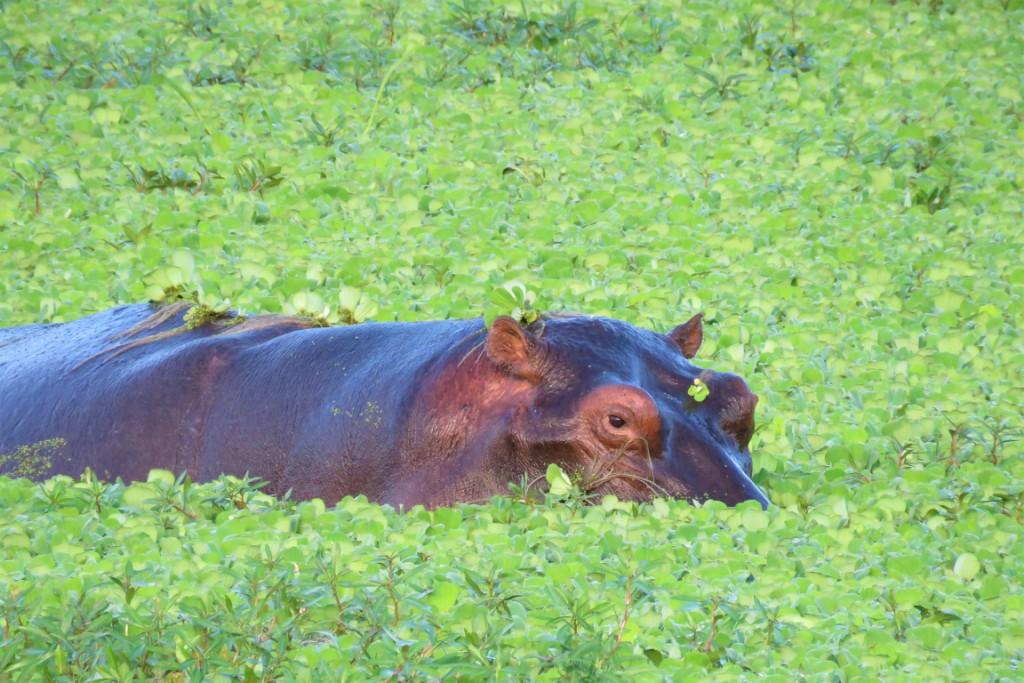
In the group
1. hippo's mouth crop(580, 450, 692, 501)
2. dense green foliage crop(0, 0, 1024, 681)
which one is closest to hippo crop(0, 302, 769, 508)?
hippo's mouth crop(580, 450, 692, 501)

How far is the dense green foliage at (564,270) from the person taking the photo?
400 cm

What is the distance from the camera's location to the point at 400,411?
4.99 metres

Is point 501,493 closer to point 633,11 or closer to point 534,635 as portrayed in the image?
point 534,635

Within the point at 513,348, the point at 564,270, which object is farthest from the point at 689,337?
the point at 564,270

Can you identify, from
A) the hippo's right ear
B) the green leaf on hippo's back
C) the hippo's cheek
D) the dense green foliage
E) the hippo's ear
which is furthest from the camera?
the hippo's ear

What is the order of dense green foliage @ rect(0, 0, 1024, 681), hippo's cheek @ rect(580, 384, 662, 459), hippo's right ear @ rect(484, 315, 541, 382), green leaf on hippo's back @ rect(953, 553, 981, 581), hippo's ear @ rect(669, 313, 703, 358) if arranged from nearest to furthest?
dense green foliage @ rect(0, 0, 1024, 681), green leaf on hippo's back @ rect(953, 553, 981, 581), hippo's cheek @ rect(580, 384, 662, 459), hippo's right ear @ rect(484, 315, 541, 382), hippo's ear @ rect(669, 313, 703, 358)

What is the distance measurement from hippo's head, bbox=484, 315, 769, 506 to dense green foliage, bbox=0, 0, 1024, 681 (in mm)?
136

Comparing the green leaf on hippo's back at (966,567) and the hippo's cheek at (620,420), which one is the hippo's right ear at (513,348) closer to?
the hippo's cheek at (620,420)

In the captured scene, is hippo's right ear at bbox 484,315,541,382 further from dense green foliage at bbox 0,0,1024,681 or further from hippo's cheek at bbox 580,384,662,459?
dense green foliage at bbox 0,0,1024,681

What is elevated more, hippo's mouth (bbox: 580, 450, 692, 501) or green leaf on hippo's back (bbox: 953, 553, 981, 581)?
hippo's mouth (bbox: 580, 450, 692, 501)

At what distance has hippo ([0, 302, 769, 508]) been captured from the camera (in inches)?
188

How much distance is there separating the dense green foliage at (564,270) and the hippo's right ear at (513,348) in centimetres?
40

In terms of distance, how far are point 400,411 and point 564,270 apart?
2632mm

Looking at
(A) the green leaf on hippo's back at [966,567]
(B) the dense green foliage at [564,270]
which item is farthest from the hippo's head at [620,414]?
(A) the green leaf on hippo's back at [966,567]
